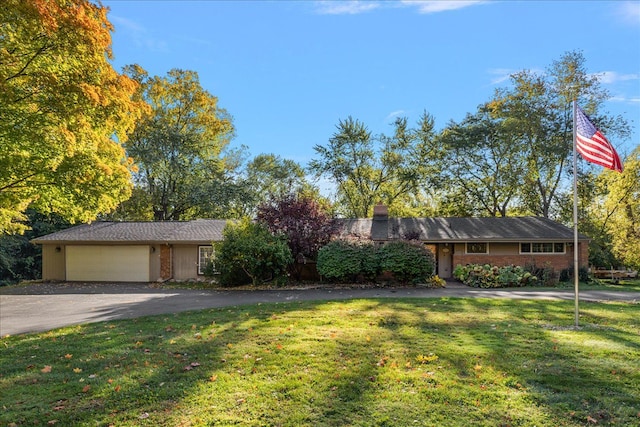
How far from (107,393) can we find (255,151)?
34.7 metres

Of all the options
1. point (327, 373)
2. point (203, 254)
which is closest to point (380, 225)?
point (203, 254)

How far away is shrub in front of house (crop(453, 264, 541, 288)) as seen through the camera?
18.2 metres

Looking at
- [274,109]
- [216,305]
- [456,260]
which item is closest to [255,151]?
[274,109]

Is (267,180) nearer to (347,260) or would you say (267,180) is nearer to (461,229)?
(461,229)

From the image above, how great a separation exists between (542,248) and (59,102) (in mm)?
23098

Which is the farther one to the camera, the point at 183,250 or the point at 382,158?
the point at 382,158

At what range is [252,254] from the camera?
16797 mm

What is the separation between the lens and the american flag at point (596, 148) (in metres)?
7.95

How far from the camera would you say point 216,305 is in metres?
11.8

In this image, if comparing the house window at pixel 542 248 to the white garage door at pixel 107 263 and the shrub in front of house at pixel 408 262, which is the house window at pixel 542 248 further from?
the white garage door at pixel 107 263

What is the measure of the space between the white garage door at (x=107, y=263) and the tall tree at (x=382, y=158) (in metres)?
16.9

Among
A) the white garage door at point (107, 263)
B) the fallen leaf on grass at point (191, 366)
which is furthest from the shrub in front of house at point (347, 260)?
the fallen leaf on grass at point (191, 366)

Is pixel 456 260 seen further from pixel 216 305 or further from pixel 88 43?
pixel 88 43

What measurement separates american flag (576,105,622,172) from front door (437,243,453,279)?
49.5ft
